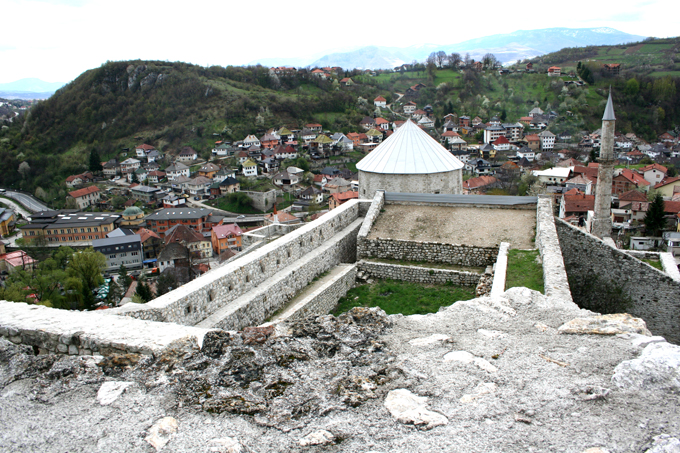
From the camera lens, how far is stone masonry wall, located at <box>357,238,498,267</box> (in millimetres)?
9809

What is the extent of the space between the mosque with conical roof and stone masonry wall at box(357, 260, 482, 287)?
12.9 feet

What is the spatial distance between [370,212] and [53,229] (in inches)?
2252

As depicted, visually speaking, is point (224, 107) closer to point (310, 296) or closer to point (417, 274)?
point (417, 274)

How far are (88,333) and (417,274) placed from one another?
699cm

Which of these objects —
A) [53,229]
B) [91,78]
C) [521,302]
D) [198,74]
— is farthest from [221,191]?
[521,302]

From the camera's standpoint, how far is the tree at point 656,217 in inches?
1513

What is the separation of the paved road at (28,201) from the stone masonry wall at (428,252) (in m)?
75.5

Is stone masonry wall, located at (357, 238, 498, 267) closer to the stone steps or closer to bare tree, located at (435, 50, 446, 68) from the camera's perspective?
the stone steps

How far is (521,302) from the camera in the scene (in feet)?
16.5

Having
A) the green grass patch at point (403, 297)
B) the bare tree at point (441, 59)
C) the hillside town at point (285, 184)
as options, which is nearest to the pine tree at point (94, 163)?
the hillside town at point (285, 184)

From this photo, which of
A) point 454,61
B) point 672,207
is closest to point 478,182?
point 672,207

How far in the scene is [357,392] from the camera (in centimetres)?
327

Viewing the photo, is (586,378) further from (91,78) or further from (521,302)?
(91,78)

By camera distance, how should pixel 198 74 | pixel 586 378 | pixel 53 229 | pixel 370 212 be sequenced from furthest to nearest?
pixel 198 74 < pixel 53 229 < pixel 370 212 < pixel 586 378
